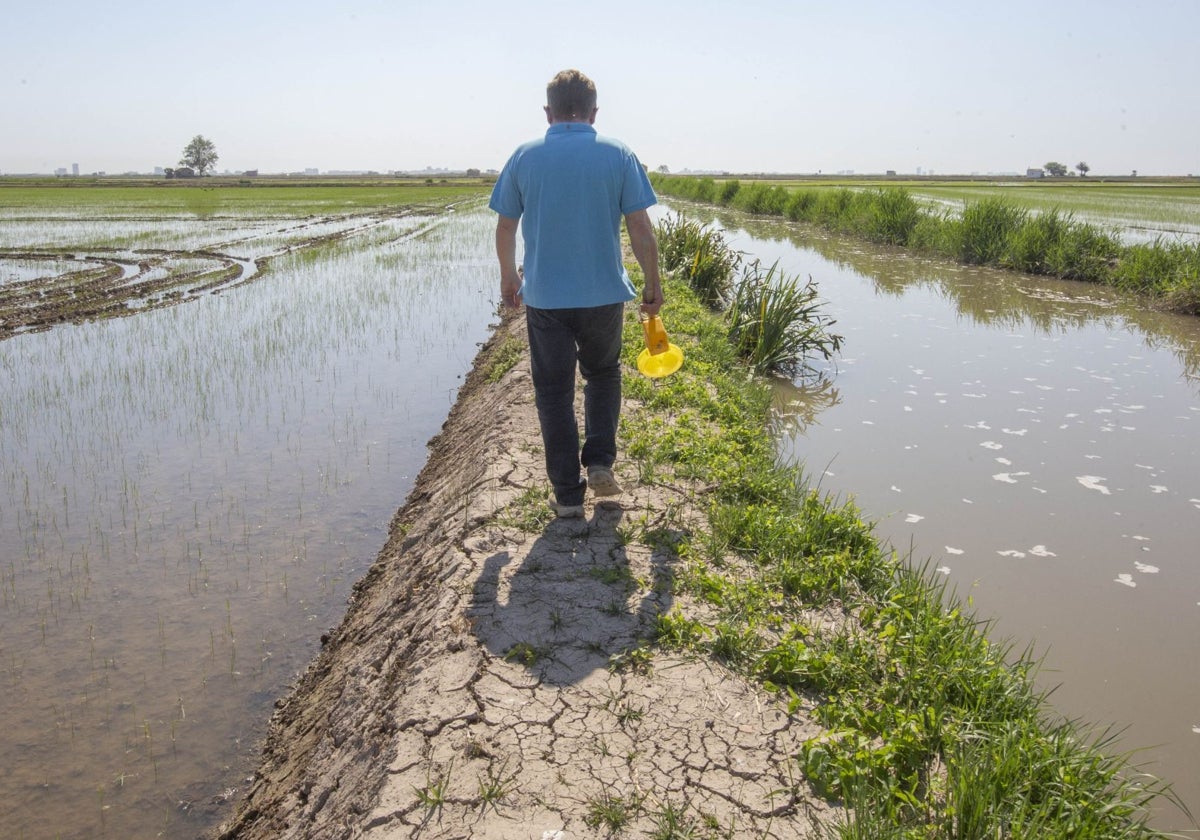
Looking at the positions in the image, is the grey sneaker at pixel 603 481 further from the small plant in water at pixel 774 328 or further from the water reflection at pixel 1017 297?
the water reflection at pixel 1017 297

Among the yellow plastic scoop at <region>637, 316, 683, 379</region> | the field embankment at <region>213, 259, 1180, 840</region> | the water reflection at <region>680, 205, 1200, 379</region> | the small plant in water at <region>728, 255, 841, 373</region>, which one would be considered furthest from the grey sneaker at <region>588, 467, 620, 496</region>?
the water reflection at <region>680, 205, 1200, 379</region>

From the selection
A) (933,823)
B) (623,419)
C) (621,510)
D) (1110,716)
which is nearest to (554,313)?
(621,510)

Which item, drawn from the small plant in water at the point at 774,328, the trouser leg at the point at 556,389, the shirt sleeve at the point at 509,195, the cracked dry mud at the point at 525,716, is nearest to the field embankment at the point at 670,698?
the cracked dry mud at the point at 525,716

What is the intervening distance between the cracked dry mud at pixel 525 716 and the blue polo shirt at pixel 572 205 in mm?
992

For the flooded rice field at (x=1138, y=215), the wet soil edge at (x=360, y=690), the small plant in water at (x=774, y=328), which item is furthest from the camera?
the flooded rice field at (x=1138, y=215)

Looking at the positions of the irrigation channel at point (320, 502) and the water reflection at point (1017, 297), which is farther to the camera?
the water reflection at point (1017, 297)

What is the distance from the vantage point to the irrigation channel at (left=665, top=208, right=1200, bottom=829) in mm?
3176

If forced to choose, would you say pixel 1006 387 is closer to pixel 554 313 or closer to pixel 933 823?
pixel 554 313

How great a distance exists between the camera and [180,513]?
16.2 feet

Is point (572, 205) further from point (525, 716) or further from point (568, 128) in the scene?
point (525, 716)

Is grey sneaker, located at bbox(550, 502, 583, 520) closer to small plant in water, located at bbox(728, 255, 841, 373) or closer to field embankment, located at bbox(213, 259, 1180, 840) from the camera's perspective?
field embankment, located at bbox(213, 259, 1180, 840)

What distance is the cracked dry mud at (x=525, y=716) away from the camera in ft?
6.79

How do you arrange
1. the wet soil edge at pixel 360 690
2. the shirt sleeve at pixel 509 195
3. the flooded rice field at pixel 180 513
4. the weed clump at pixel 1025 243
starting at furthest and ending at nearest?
the weed clump at pixel 1025 243 → the shirt sleeve at pixel 509 195 → the flooded rice field at pixel 180 513 → the wet soil edge at pixel 360 690

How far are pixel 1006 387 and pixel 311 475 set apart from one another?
18.2 feet
